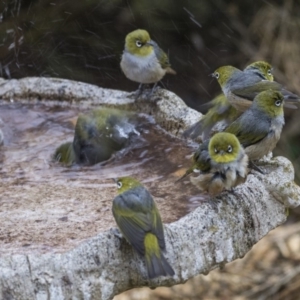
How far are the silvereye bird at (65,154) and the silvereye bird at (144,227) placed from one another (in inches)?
71.4

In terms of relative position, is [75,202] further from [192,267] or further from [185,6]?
[185,6]

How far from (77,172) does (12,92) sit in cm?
189

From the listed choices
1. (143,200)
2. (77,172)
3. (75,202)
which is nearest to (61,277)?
(143,200)

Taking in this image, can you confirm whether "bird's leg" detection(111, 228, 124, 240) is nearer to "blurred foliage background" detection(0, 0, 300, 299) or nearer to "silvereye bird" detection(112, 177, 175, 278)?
"silvereye bird" detection(112, 177, 175, 278)

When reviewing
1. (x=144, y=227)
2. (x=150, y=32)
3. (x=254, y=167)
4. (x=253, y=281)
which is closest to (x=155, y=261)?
(x=144, y=227)

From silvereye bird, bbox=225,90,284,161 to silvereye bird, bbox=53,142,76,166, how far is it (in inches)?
51.9

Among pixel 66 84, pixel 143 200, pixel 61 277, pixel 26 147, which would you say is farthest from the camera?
pixel 66 84

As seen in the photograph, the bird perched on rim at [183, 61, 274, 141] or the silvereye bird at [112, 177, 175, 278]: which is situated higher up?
the silvereye bird at [112, 177, 175, 278]

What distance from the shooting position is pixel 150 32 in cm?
1120

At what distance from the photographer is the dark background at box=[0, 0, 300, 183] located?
10.7 meters

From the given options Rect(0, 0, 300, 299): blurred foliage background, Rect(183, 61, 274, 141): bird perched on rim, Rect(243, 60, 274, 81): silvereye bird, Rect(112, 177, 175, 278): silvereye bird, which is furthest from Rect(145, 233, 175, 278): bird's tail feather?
Rect(0, 0, 300, 299): blurred foliage background

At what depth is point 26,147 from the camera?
664 cm

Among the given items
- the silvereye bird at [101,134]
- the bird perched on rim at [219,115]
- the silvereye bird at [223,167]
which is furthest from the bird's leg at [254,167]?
the silvereye bird at [101,134]

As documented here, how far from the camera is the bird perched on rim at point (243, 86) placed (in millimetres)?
6332
